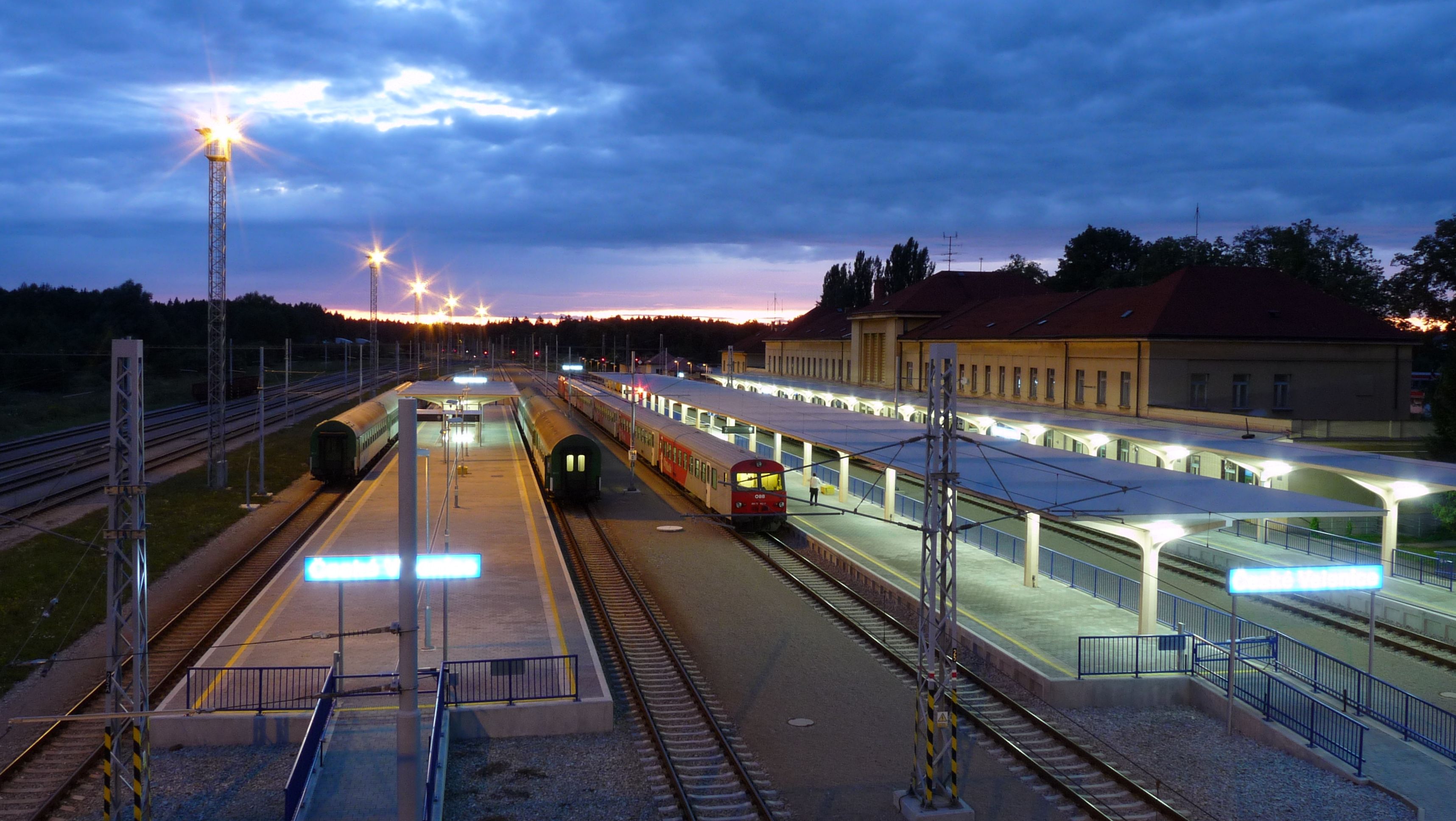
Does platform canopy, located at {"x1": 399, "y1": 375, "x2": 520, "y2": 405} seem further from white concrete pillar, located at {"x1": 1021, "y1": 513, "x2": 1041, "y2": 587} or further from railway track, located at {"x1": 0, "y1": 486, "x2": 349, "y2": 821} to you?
white concrete pillar, located at {"x1": 1021, "y1": 513, "x2": 1041, "y2": 587}

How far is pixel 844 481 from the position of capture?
35.1m

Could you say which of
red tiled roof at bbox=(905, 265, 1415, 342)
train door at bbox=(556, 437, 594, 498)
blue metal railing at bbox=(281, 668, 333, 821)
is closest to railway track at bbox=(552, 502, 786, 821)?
blue metal railing at bbox=(281, 668, 333, 821)

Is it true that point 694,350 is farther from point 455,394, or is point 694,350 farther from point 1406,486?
point 1406,486

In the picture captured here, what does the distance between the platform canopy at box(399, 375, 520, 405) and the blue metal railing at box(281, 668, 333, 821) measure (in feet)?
69.9

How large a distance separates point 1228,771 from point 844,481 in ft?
70.4

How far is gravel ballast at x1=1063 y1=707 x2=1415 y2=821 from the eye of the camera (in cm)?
1266

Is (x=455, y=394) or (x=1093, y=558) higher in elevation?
(x=455, y=394)

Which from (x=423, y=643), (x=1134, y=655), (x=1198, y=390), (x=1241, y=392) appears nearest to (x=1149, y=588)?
(x=1134, y=655)

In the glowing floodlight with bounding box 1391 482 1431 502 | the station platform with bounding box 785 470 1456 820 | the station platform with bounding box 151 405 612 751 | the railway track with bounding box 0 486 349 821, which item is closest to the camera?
the railway track with bounding box 0 486 349 821

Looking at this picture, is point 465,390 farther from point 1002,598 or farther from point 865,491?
point 1002,598

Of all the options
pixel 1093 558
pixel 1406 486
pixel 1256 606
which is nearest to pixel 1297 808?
pixel 1256 606

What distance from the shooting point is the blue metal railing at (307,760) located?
37.1 ft

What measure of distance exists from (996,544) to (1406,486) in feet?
29.6

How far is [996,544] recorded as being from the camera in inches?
1069
